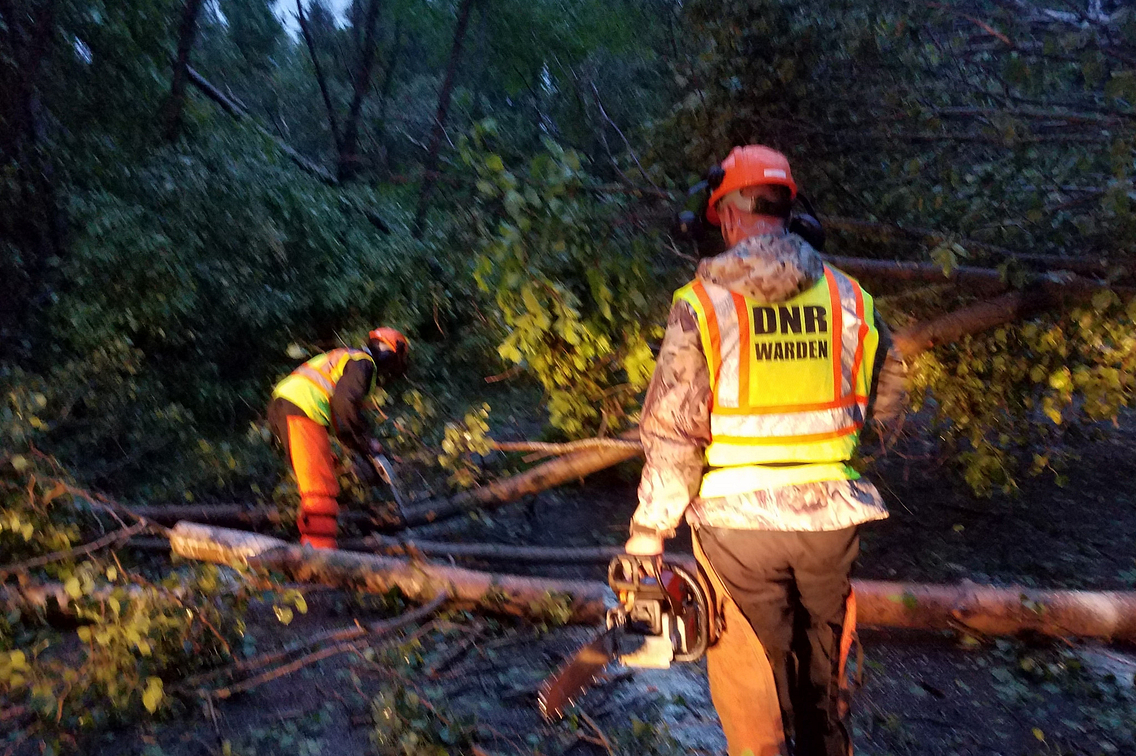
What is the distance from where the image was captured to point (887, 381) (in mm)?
2344

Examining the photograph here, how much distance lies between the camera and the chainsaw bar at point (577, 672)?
198 centimetres

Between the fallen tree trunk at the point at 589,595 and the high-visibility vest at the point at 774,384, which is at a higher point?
the high-visibility vest at the point at 774,384

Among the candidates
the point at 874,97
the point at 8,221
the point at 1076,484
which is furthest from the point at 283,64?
the point at 1076,484

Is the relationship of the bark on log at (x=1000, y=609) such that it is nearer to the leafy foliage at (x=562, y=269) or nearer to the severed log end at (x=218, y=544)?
the leafy foliage at (x=562, y=269)

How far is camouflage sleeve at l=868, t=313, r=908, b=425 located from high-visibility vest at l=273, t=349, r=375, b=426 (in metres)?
3.20

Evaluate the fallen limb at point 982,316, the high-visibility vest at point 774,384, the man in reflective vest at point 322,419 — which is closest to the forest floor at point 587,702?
the man in reflective vest at point 322,419

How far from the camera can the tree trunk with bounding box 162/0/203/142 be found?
26.8 ft

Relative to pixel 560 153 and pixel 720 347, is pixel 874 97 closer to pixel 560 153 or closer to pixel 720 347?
pixel 560 153

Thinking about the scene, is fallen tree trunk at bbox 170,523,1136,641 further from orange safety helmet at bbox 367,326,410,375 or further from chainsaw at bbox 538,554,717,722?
chainsaw at bbox 538,554,717,722

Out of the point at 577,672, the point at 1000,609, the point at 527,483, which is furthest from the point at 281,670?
the point at 1000,609

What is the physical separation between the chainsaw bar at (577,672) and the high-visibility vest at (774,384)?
0.51 metres

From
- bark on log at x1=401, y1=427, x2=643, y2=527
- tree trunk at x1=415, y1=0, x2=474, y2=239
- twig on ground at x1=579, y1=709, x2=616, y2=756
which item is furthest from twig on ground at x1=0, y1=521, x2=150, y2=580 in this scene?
tree trunk at x1=415, y1=0, x2=474, y2=239

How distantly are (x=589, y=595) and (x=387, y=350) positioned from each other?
2181 millimetres

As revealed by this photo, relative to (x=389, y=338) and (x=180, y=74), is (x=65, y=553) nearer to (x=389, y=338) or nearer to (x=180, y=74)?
(x=389, y=338)
